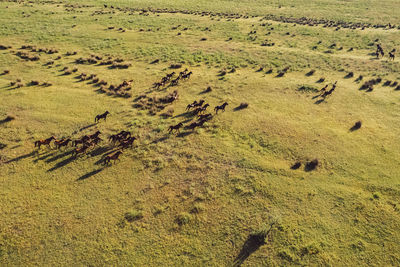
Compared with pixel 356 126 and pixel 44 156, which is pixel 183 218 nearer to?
pixel 44 156

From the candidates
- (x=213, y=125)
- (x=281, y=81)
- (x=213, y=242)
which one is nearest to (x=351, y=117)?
(x=281, y=81)

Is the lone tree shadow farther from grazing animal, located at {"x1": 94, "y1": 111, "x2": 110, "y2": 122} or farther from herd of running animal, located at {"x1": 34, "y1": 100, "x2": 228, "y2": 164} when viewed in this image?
grazing animal, located at {"x1": 94, "y1": 111, "x2": 110, "y2": 122}

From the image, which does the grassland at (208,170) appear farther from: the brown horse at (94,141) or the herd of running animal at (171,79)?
the herd of running animal at (171,79)

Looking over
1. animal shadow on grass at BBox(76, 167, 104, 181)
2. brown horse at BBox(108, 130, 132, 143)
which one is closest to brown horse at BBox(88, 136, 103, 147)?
brown horse at BBox(108, 130, 132, 143)

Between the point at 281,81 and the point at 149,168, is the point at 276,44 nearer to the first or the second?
the point at 281,81

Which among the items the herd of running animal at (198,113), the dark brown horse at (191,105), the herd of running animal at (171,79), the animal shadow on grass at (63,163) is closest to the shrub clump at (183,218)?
the herd of running animal at (198,113)

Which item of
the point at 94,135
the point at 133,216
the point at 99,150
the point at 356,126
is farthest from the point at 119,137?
the point at 356,126


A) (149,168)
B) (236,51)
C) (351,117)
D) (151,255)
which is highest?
(236,51)
